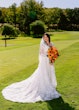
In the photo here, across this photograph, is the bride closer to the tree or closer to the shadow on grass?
the shadow on grass

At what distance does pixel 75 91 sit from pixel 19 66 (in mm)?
7985

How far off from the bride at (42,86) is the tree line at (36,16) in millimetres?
89806

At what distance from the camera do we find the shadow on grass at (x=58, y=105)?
11695 mm

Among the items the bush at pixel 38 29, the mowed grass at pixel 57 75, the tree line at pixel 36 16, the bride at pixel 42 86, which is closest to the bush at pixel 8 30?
the bush at pixel 38 29

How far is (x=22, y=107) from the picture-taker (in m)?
11.8

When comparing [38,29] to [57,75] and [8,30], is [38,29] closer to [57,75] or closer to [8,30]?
[8,30]

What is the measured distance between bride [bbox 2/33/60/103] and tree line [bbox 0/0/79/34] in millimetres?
89806

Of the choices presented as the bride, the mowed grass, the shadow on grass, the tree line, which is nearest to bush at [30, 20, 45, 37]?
the tree line

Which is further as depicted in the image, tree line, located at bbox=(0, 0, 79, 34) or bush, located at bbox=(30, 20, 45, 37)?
tree line, located at bbox=(0, 0, 79, 34)

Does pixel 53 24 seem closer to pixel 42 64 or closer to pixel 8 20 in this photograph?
pixel 8 20

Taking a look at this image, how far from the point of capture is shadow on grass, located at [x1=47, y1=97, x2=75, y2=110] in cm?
1170

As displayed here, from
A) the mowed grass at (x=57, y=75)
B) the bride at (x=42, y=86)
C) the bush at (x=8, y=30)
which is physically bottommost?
the bush at (x=8, y=30)

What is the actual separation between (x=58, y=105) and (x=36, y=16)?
314 feet

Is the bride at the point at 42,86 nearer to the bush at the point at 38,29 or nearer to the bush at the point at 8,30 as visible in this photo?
the bush at the point at 8,30
